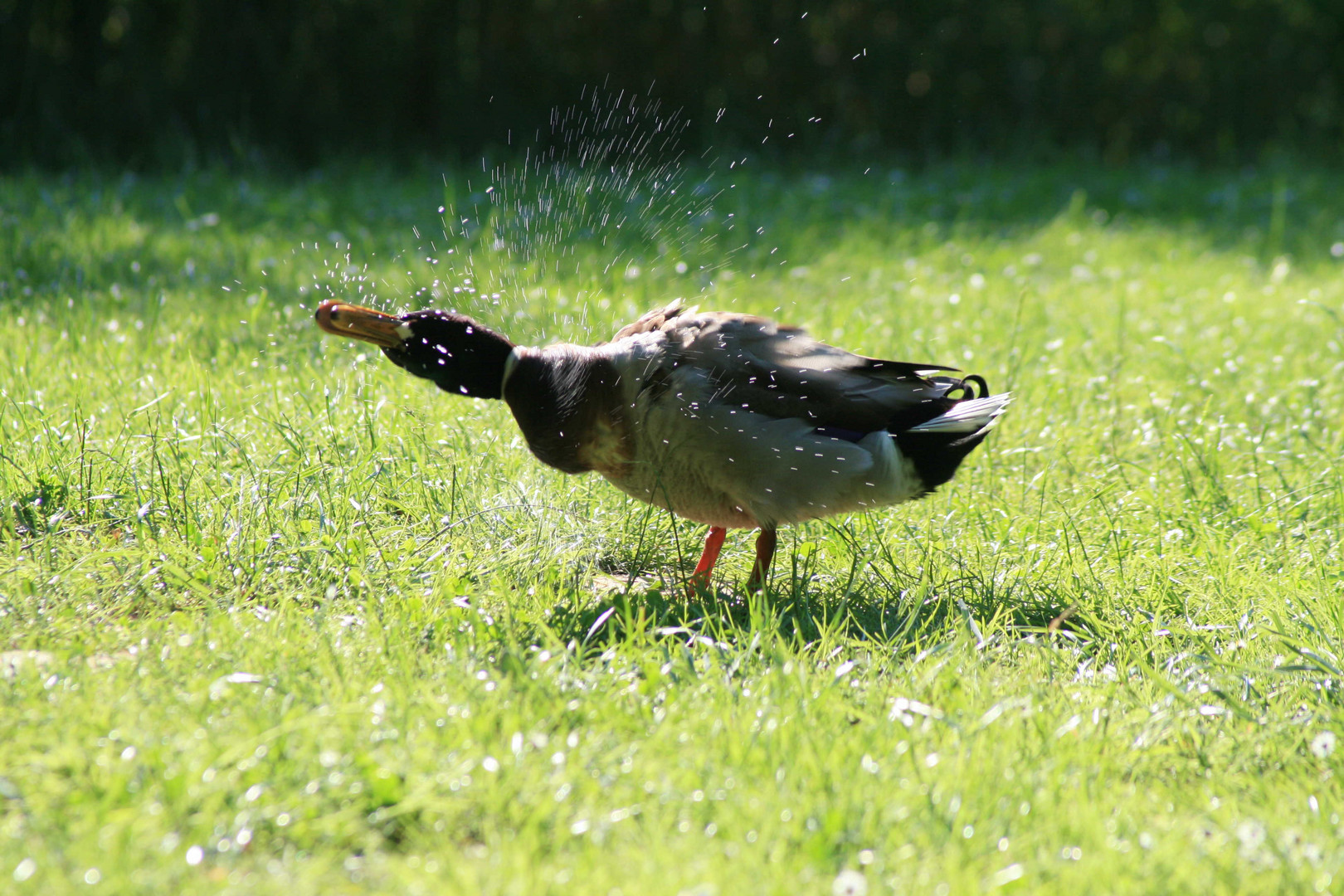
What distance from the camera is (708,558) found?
3.55 meters

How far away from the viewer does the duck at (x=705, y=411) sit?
10.6 ft

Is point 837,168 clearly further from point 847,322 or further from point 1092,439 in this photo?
point 1092,439

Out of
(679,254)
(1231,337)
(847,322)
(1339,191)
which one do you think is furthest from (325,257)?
(1339,191)

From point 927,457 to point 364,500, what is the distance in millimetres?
1653

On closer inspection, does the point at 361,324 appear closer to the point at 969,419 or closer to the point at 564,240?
the point at 969,419

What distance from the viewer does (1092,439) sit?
14.9ft

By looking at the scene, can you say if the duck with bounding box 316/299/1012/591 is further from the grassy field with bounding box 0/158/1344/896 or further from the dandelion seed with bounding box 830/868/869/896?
the dandelion seed with bounding box 830/868/869/896

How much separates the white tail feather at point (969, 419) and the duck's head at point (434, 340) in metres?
1.19

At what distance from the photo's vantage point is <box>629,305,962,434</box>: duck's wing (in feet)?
10.7

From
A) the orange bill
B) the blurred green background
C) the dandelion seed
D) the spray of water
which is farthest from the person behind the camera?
the blurred green background

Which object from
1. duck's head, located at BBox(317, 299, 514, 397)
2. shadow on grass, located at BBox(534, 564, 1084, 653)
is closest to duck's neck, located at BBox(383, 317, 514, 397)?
duck's head, located at BBox(317, 299, 514, 397)

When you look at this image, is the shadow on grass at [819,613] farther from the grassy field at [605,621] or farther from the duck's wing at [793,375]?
the duck's wing at [793,375]

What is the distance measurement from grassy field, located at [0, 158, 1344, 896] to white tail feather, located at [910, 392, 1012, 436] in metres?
0.46

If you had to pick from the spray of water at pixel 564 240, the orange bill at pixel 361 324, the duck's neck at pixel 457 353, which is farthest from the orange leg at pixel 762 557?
the spray of water at pixel 564 240
